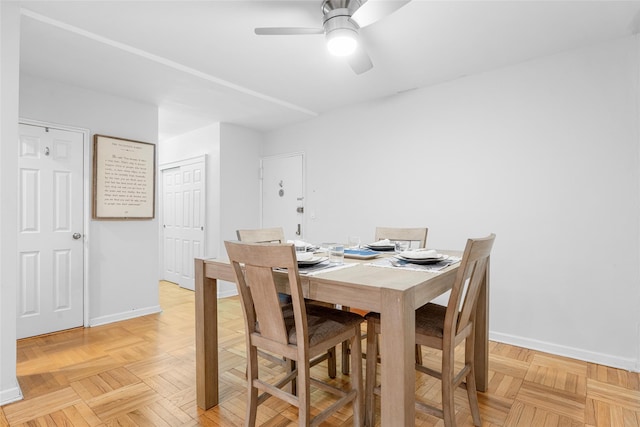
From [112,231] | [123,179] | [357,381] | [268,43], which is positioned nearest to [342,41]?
[268,43]

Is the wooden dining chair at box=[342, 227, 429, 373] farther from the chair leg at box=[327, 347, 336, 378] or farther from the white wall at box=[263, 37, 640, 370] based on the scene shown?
the chair leg at box=[327, 347, 336, 378]

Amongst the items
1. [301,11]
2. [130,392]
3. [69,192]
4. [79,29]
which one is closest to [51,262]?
[69,192]

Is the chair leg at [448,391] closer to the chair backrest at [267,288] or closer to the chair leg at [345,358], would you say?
the chair backrest at [267,288]

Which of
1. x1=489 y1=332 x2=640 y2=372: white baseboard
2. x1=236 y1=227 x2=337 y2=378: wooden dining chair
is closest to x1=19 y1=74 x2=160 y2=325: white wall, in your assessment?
x1=236 y1=227 x2=337 y2=378: wooden dining chair

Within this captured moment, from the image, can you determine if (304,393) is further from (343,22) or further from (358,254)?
(343,22)

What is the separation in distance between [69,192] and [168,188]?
203 cm

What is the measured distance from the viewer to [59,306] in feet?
9.82

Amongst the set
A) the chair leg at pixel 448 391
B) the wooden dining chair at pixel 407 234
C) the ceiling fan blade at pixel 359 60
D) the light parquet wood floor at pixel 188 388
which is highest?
the ceiling fan blade at pixel 359 60

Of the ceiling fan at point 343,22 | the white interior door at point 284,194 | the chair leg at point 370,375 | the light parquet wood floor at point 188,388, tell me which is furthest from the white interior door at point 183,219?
the chair leg at point 370,375

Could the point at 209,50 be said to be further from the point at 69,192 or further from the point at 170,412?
the point at 170,412

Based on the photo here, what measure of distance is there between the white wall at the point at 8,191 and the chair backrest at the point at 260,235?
1.26 meters

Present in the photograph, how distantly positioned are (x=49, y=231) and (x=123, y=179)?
0.77 m

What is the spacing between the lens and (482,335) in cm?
195

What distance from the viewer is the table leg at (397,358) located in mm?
1138
